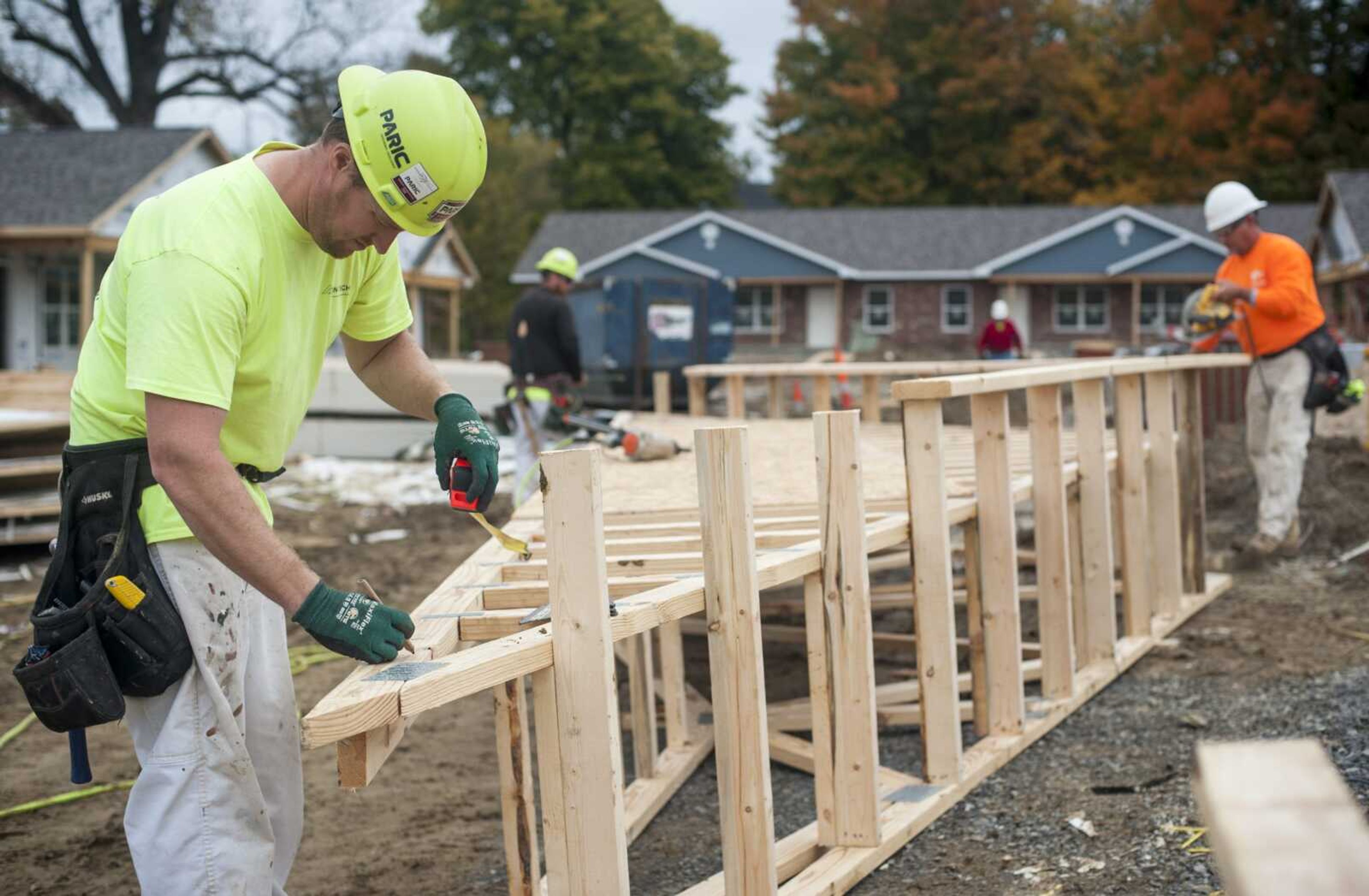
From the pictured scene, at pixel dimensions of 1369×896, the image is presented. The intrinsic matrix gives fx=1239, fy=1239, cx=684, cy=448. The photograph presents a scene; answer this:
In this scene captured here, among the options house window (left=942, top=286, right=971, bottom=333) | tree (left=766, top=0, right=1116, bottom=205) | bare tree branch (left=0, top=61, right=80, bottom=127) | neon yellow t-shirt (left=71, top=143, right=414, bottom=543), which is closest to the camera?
neon yellow t-shirt (left=71, top=143, right=414, bottom=543)

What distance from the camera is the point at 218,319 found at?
2.39 metres

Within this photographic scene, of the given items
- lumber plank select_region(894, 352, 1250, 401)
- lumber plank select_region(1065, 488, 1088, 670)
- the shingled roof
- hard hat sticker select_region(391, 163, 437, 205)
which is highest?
the shingled roof

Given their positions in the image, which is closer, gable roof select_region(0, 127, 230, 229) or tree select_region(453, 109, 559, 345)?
gable roof select_region(0, 127, 230, 229)

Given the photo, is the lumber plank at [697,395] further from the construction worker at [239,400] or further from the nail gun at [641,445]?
the construction worker at [239,400]

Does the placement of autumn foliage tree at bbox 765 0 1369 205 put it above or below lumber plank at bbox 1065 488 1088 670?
above

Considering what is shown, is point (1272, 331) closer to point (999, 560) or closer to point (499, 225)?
point (999, 560)

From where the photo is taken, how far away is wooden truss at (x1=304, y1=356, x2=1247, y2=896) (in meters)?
2.75

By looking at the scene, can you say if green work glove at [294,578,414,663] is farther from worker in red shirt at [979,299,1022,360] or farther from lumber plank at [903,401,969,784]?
worker in red shirt at [979,299,1022,360]

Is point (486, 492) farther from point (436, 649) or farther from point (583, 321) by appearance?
point (583, 321)

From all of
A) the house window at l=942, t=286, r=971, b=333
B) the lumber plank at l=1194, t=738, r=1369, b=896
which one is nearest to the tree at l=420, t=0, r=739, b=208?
the house window at l=942, t=286, r=971, b=333

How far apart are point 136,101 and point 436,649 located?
119 feet

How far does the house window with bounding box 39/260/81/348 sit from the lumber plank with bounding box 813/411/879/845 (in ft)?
65.2

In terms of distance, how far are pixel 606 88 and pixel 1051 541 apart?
155ft

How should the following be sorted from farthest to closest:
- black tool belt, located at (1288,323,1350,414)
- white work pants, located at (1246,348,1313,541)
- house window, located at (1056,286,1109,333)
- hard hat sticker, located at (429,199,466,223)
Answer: house window, located at (1056,286,1109,333)
white work pants, located at (1246,348,1313,541)
black tool belt, located at (1288,323,1350,414)
hard hat sticker, located at (429,199,466,223)
